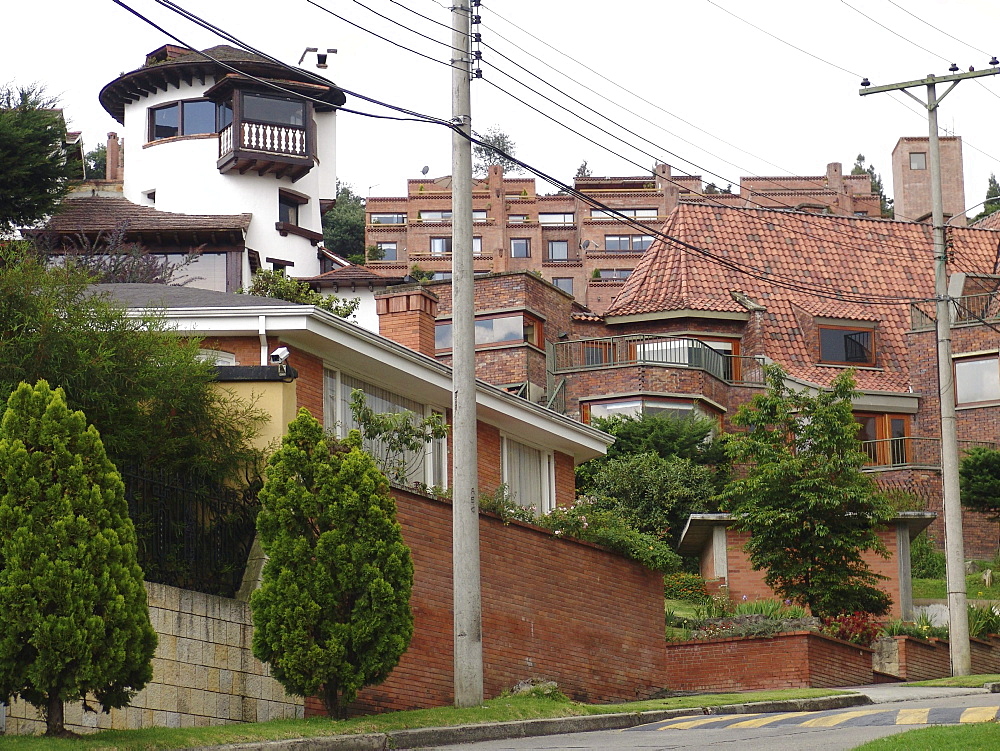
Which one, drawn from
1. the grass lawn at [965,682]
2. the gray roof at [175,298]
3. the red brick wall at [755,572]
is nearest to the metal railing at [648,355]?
the red brick wall at [755,572]

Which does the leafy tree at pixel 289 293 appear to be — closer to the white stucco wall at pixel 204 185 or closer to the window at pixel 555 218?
the white stucco wall at pixel 204 185

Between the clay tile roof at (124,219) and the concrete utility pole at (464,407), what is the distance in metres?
32.8

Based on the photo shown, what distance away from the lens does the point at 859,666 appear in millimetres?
27250

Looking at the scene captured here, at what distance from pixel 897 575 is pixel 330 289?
27.5 m

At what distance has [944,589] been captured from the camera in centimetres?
3875

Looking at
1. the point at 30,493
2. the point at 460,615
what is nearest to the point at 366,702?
the point at 460,615

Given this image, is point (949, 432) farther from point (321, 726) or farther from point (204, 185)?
point (204, 185)

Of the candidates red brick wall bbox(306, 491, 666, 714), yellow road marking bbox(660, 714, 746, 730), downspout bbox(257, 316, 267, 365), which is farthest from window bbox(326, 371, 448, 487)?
yellow road marking bbox(660, 714, 746, 730)

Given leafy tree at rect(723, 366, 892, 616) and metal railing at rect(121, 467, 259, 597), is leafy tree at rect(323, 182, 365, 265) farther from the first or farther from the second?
metal railing at rect(121, 467, 259, 597)

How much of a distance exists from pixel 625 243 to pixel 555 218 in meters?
7.20

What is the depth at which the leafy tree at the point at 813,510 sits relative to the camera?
30.0 metres

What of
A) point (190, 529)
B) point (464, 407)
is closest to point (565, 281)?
point (464, 407)

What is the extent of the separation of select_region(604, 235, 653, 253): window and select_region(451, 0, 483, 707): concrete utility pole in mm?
72197

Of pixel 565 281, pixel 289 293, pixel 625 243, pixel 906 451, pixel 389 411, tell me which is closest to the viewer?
pixel 389 411
